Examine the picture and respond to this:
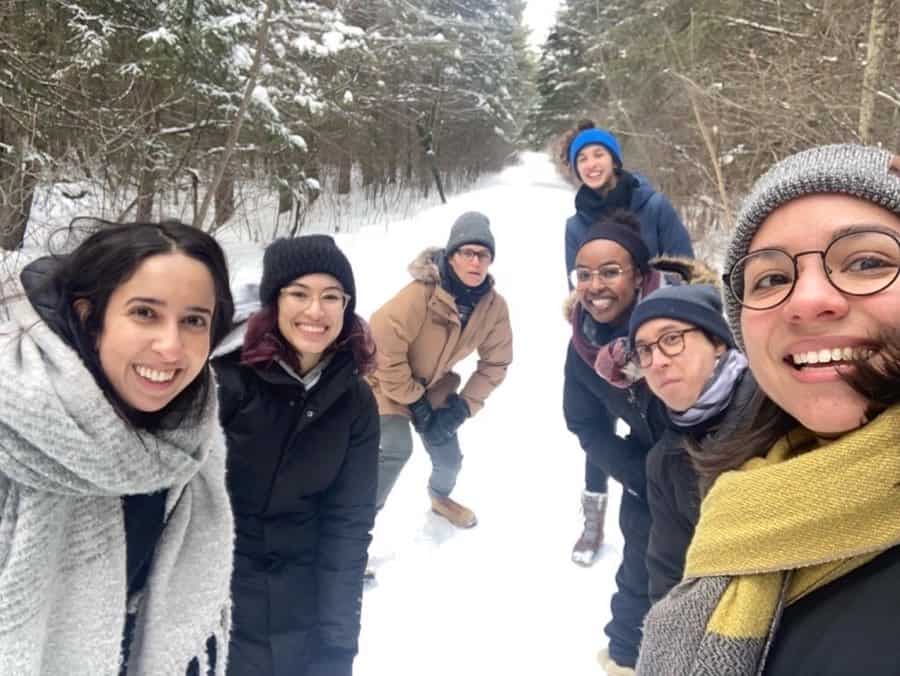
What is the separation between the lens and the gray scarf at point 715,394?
77.8 inches

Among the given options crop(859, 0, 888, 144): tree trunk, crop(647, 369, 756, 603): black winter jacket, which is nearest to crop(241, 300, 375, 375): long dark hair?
crop(647, 369, 756, 603): black winter jacket

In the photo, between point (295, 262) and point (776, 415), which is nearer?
point (776, 415)

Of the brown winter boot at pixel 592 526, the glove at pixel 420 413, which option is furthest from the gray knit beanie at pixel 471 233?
the brown winter boot at pixel 592 526

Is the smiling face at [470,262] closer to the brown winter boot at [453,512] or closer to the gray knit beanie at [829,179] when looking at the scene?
the brown winter boot at [453,512]

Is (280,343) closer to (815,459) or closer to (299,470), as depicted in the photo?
(299,470)

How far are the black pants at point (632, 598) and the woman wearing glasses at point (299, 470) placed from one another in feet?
3.94

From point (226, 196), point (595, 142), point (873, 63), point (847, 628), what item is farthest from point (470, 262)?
point (226, 196)

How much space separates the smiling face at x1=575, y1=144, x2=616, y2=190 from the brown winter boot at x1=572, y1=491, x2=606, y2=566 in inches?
77.9

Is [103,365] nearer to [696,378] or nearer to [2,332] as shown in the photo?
[2,332]

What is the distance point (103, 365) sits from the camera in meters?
1.47

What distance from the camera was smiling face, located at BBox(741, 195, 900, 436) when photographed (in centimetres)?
91

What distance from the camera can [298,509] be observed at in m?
2.15

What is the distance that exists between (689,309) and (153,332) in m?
1.71

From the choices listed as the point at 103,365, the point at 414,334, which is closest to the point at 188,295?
the point at 103,365
